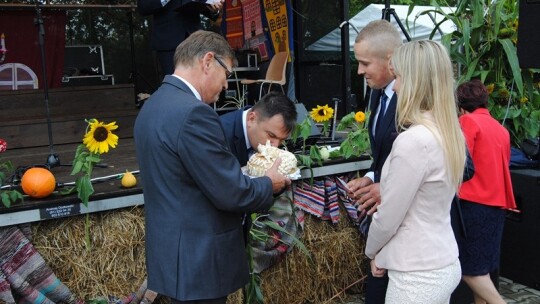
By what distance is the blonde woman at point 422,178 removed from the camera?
1.82m

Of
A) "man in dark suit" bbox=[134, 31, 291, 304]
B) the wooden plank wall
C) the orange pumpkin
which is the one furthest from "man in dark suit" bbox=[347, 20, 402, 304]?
the wooden plank wall

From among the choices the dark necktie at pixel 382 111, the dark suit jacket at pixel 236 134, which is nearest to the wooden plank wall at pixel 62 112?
the dark suit jacket at pixel 236 134

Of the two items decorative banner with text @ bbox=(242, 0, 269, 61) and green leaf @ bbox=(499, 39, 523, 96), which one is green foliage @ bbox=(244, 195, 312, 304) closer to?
green leaf @ bbox=(499, 39, 523, 96)

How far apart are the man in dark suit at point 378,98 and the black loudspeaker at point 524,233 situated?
2191 mm

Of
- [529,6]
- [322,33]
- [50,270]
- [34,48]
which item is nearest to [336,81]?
[322,33]

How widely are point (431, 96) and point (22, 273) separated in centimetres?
216

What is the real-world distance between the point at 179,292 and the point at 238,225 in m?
0.34

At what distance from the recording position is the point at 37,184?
8.73ft

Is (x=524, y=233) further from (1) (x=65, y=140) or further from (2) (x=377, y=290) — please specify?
(1) (x=65, y=140)

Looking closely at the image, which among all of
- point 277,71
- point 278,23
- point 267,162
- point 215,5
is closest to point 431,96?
point 267,162

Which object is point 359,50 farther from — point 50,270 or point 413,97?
point 50,270

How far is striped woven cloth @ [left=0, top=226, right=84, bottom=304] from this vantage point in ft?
8.35

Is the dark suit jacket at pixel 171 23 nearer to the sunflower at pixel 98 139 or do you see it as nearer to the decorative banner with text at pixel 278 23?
the sunflower at pixel 98 139

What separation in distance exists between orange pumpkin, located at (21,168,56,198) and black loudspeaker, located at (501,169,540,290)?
11.6 ft
